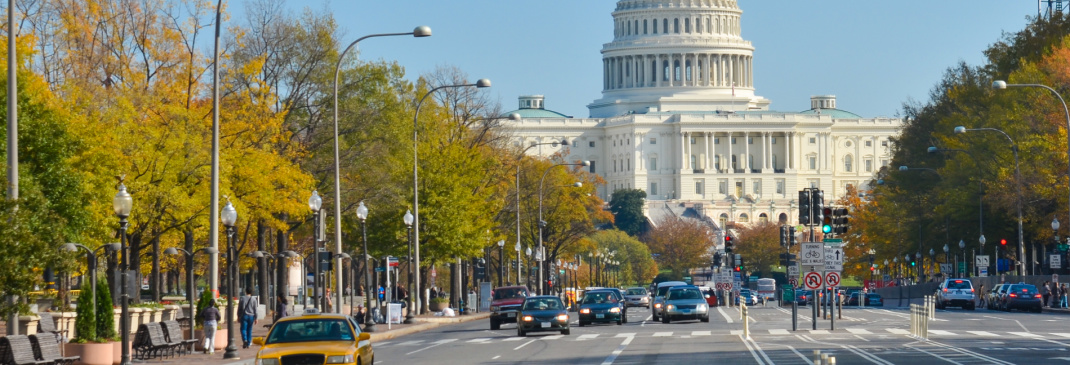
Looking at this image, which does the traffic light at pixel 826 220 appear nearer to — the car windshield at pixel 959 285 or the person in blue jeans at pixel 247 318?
the person in blue jeans at pixel 247 318

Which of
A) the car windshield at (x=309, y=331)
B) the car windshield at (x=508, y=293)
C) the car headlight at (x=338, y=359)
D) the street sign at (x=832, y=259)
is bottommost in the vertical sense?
the car headlight at (x=338, y=359)

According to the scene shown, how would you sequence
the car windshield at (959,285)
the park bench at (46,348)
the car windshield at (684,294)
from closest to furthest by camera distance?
the park bench at (46,348) < the car windshield at (684,294) < the car windshield at (959,285)

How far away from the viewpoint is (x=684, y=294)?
54250 mm

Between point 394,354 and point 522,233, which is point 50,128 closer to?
point 394,354

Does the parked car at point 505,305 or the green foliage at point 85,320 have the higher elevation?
the green foliage at point 85,320

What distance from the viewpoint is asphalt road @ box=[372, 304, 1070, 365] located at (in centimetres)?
3014

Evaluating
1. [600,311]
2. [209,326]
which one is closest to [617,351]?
[209,326]

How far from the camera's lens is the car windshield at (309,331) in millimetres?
25312

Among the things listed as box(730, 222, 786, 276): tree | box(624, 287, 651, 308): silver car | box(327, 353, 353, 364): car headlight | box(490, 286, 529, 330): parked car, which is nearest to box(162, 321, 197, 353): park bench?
box(327, 353, 353, 364): car headlight

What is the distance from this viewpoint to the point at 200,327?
1491 inches

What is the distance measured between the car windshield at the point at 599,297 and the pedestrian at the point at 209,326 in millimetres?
20141

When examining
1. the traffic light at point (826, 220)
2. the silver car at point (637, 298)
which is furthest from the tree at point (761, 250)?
the traffic light at point (826, 220)

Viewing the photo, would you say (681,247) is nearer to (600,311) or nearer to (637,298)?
(637,298)

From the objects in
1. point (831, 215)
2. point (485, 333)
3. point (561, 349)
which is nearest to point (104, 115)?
point (485, 333)
